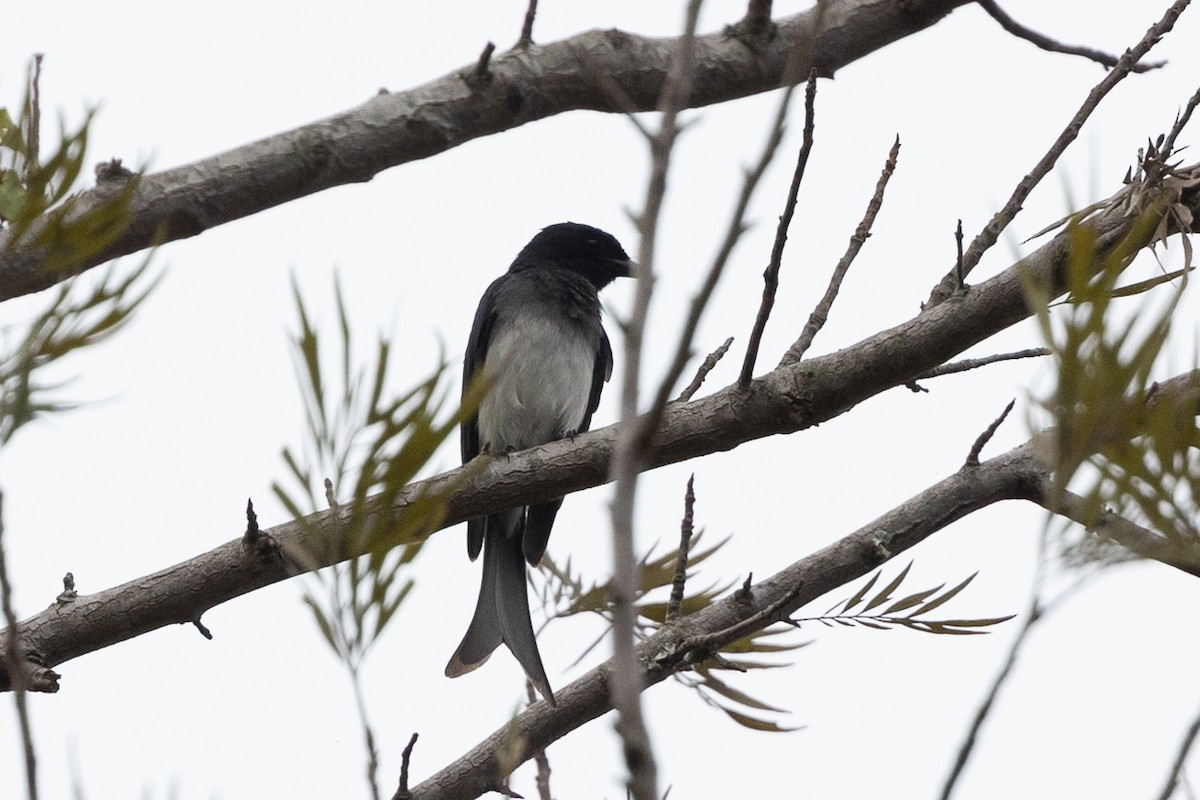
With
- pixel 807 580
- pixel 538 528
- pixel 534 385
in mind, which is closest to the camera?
pixel 807 580

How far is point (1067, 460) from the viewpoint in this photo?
91 cm

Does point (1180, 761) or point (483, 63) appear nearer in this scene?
point (1180, 761)

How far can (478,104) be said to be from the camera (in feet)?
8.79

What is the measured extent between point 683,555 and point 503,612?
5.61 feet

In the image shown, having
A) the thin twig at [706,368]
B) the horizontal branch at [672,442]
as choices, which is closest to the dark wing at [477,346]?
the thin twig at [706,368]

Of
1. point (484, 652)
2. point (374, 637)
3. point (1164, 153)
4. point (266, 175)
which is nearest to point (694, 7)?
point (374, 637)

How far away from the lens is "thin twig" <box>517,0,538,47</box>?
2.66m

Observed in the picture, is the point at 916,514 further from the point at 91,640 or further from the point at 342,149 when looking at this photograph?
the point at 91,640

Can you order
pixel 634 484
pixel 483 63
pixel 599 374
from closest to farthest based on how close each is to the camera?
1. pixel 634 484
2. pixel 483 63
3. pixel 599 374

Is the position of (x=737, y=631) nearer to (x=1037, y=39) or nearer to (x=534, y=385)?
(x=1037, y=39)

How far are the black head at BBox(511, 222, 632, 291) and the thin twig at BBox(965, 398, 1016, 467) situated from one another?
3.46m

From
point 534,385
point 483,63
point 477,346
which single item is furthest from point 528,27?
point 477,346

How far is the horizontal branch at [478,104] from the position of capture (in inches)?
98.4

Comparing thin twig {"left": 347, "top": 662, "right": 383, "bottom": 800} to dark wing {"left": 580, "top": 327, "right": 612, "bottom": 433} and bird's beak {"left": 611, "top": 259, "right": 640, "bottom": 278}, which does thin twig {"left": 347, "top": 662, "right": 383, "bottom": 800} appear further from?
bird's beak {"left": 611, "top": 259, "right": 640, "bottom": 278}
